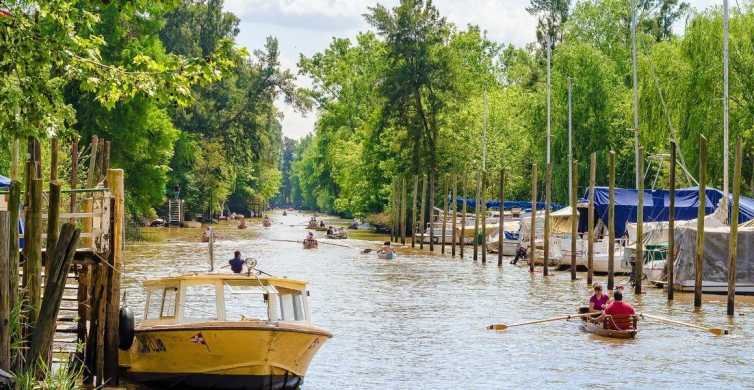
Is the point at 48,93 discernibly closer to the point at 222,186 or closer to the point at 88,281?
the point at 88,281

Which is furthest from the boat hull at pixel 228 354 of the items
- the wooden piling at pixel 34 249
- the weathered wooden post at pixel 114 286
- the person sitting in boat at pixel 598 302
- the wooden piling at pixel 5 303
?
the person sitting in boat at pixel 598 302

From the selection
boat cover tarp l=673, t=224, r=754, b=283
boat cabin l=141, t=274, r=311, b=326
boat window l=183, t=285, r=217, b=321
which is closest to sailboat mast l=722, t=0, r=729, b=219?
boat cover tarp l=673, t=224, r=754, b=283

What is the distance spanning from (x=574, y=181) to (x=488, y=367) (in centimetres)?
2240

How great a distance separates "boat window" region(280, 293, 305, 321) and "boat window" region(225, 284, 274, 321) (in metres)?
0.38

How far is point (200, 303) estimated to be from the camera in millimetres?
21734

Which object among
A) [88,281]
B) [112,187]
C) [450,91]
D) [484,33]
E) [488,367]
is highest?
[484,33]

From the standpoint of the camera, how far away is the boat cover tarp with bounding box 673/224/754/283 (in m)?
A: 43.6

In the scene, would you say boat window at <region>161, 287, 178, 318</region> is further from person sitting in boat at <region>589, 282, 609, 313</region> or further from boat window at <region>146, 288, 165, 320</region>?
person sitting in boat at <region>589, 282, 609, 313</region>

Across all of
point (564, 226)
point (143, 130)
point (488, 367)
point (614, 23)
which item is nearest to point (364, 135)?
point (614, 23)

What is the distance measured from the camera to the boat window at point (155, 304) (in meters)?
22.7

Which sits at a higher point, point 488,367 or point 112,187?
point 112,187

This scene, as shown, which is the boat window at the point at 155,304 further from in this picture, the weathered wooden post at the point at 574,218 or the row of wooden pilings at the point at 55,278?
the weathered wooden post at the point at 574,218

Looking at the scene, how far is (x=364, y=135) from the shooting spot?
109 metres

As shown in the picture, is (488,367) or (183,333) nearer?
(183,333)
